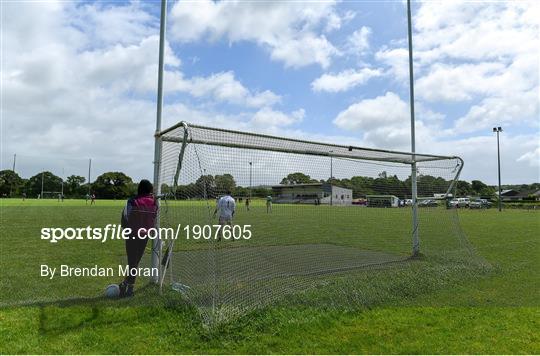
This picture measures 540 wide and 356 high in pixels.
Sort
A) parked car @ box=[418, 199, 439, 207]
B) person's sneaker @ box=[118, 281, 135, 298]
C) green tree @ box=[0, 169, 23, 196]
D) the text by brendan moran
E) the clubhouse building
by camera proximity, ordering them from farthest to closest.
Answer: green tree @ box=[0, 169, 23, 196], parked car @ box=[418, 199, 439, 207], the clubhouse building, the text by brendan moran, person's sneaker @ box=[118, 281, 135, 298]

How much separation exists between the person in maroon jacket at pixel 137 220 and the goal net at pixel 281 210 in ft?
0.89

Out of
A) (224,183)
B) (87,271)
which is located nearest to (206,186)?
(224,183)

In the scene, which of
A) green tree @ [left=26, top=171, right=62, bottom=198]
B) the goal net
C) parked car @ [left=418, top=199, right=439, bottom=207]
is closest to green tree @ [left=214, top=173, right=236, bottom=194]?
the goal net

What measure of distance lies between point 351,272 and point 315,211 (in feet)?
5.25

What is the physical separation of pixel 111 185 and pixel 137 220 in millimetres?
87981

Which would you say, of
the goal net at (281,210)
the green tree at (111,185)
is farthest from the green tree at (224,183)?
the green tree at (111,185)

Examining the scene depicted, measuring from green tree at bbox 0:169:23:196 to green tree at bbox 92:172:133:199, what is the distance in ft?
54.6

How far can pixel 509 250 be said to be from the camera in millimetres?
11102

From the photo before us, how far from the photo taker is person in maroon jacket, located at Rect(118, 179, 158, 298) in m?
6.18

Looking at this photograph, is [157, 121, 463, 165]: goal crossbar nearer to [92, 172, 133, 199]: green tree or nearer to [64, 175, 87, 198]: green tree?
[92, 172, 133, 199]: green tree

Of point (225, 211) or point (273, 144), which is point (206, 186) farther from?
point (225, 211)

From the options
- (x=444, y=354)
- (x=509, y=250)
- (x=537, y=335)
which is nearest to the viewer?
(x=444, y=354)

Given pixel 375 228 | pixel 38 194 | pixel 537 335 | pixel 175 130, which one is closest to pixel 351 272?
pixel 537 335

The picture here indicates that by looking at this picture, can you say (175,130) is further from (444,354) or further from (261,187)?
(444,354)
